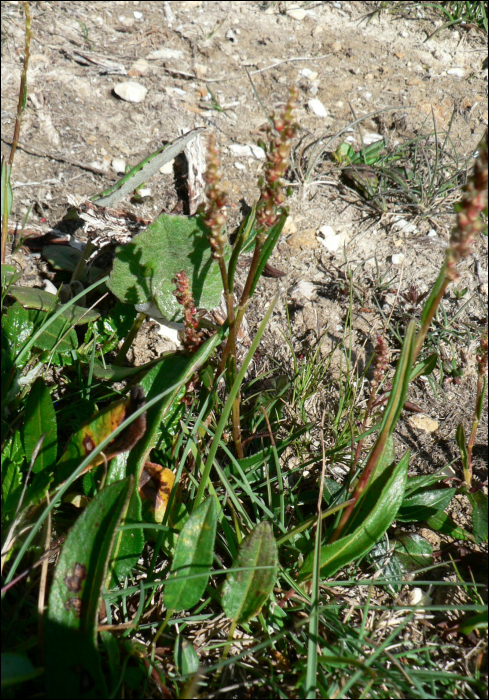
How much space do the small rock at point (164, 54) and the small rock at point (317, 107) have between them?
0.88 metres

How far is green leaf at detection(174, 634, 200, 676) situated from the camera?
1.19 meters

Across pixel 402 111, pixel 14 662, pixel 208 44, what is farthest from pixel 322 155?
pixel 14 662

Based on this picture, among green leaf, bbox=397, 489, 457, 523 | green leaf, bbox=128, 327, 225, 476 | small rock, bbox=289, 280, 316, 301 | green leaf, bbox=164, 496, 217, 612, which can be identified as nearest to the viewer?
green leaf, bbox=164, 496, 217, 612

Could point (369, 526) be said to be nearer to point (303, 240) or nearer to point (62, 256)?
point (303, 240)

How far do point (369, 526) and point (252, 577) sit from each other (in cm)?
32

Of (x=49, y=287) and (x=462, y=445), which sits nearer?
(x=462, y=445)

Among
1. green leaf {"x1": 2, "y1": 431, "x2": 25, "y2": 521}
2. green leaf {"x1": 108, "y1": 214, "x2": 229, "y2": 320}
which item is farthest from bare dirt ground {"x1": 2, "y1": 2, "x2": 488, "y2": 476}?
green leaf {"x1": 2, "y1": 431, "x2": 25, "y2": 521}

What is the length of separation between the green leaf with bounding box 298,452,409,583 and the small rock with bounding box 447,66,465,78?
2742mm

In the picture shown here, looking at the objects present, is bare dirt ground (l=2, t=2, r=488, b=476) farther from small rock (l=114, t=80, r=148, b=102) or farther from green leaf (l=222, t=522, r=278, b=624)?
green leaf (l=222, t=522, r=278, b=624)

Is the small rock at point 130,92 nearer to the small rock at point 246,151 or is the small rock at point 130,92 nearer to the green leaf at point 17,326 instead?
the small rock at point 246,151

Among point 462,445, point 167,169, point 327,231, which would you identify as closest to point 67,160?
point 167,169

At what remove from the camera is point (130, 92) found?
113 inches

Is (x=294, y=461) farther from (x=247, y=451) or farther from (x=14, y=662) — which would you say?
(x=14, y=662)

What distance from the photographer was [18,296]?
66.1 inches
